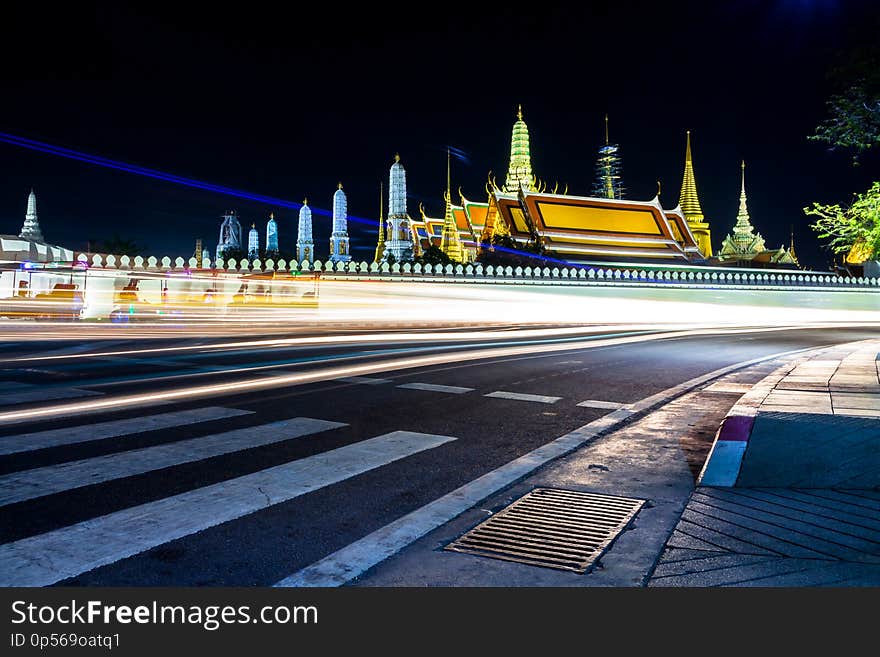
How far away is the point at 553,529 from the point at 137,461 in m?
2.95

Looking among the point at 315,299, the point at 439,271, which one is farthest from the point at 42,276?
the point at 439,271

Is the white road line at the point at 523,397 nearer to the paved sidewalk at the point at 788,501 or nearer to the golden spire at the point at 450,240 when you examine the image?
the paved sidewalk at the point at 788,501

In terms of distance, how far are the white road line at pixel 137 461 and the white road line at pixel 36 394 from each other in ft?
9.34

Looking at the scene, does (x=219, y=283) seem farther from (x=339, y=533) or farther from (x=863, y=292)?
(x=863, y=292)

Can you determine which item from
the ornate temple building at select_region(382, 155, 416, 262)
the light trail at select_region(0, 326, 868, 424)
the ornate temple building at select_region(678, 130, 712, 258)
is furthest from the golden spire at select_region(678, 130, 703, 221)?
the light trail at select_region(0, 326, 868, 424)

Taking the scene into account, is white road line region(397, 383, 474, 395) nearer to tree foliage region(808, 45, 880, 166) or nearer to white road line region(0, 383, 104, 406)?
white road line region(0, 383, 104, 406)

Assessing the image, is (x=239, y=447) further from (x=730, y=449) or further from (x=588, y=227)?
(x=588, y=227)

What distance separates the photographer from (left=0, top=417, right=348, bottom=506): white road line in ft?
13.2

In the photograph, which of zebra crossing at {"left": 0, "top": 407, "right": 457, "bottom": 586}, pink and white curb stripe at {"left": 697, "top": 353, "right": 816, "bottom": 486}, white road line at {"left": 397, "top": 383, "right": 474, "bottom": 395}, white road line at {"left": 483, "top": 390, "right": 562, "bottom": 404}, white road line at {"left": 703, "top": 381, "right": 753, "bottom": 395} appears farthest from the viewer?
white road line at {"left": 703, "top": 381, "right": 753, "bottom": 395}

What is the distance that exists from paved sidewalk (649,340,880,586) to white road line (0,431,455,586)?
2.22m

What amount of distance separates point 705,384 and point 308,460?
688 cm

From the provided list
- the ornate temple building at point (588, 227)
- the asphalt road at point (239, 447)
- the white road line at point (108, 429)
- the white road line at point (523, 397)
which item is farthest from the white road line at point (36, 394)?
the ornate temple building at point (588, 227)

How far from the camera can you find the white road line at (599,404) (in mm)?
7832

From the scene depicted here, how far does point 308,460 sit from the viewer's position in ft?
16.1
